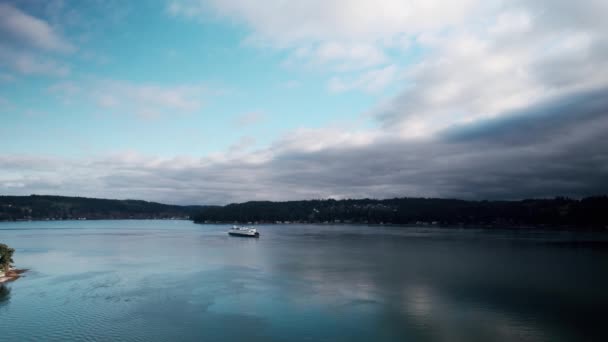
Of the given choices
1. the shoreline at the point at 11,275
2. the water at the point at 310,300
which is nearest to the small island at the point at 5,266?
the shoreline at the point at 11,275

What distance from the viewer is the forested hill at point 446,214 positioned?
11669 cm

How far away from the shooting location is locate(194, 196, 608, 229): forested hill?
383 feet

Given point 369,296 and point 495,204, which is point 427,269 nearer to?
point 369,296

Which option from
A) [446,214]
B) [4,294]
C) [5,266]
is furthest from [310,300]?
[446,214]

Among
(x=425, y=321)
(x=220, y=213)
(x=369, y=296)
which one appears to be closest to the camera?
(x=425, y=321)

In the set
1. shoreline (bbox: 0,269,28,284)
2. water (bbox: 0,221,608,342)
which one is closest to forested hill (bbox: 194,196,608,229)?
water (bbox: 0,221,608,342)

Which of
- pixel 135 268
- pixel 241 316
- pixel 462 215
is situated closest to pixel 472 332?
pixel 241 316

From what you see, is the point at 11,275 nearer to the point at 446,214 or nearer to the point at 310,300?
the point at 310,300

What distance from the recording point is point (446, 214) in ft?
495

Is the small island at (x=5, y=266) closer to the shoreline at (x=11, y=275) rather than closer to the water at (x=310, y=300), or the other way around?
the shoreline at (x=11, y=275)

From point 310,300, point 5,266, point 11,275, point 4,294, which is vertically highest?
point 5,266

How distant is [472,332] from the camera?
774 inches

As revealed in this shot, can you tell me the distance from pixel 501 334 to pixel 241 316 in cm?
1351

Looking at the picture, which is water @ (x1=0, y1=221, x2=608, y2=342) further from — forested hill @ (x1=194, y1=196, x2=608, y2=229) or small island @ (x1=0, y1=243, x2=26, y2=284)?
forested hill @ (x1=194, y1=196, x2=608, y2=229)
